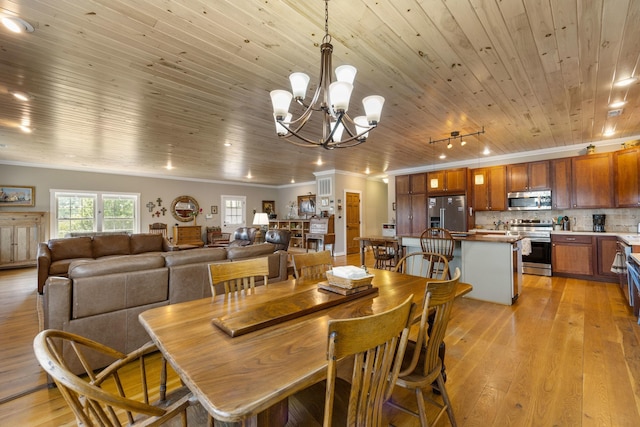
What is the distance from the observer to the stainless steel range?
5152 millimetres

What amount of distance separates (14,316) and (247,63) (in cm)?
419

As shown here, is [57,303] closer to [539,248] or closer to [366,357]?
[366,357]

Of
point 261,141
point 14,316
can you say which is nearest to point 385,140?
point 261,141

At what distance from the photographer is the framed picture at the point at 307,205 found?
10000 millimetres

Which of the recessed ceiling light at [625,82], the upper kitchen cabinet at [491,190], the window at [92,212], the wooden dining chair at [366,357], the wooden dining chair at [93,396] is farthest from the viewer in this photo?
the window at [92,212]

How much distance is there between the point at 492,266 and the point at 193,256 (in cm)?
374

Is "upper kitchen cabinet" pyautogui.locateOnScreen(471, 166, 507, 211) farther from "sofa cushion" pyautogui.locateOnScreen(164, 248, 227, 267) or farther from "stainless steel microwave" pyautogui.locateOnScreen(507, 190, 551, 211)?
"sofa cushion" pyautogui.locateOnScreen(164, 248, 227, 267)

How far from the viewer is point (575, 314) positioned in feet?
10.7

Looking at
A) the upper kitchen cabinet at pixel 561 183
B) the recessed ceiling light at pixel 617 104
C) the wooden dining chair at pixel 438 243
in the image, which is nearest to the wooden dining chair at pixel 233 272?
the wooden dining chair at pixel 438 243

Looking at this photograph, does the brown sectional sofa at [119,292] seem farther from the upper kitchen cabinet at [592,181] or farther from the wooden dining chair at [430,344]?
the upper kitchen cabinet at [592,181]

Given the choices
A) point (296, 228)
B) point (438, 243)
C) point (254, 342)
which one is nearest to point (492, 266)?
point (438, 243)

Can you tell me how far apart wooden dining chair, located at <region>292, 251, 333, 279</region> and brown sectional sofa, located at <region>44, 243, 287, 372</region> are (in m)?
1.15

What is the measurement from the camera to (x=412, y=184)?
22.9 ft

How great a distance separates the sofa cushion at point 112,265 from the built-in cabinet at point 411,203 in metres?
5.59
